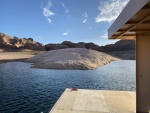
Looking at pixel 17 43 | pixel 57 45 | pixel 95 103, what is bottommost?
pixel 95 103

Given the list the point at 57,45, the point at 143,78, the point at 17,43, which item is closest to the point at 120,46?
the point at 57,45

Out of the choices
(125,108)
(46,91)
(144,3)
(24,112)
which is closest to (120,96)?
(125,108)

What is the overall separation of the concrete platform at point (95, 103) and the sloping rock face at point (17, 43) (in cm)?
14682

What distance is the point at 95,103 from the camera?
17234 mm

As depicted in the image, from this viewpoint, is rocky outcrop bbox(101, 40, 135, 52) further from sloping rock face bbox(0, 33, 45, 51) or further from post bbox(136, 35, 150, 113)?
post bbox(136, 35, 150, 113)

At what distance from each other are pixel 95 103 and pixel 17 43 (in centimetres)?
16053

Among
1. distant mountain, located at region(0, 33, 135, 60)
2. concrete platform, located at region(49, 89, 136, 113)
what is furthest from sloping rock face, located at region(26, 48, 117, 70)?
distant mountain, located at region(0, 33, 135, 60)

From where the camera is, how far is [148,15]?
8.74 m

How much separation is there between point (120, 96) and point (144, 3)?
48.1ft

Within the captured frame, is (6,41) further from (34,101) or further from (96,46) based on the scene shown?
(34,101)

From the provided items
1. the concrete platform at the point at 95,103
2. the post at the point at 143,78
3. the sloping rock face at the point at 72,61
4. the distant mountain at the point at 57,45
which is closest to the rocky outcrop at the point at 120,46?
the distant mountain at the point at 57,45

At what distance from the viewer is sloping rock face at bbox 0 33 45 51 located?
15900 centimetres

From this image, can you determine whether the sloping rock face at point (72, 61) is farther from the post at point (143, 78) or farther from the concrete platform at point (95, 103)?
the post at point (143, 78)

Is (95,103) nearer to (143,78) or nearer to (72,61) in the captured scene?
(143,78)
